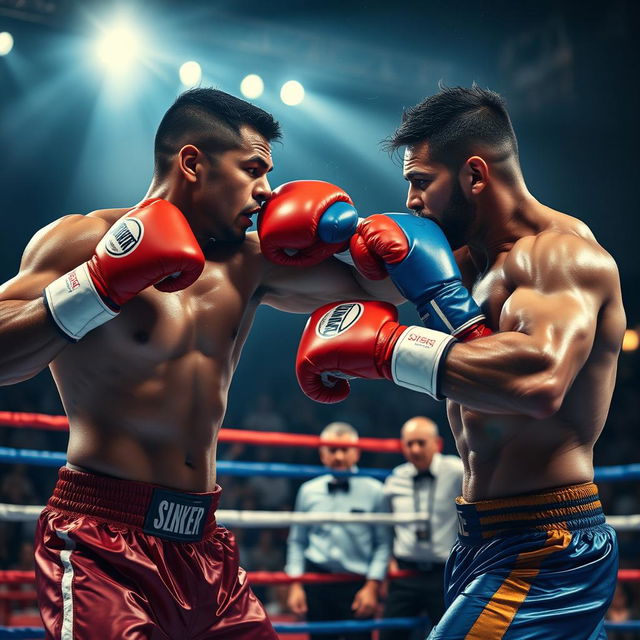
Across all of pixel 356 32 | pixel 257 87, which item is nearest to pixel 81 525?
pixel 257 87

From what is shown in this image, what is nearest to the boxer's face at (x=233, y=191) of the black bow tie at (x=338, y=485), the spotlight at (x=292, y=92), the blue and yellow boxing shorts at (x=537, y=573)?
the blue and yellow boxing shorts at (x=537, y=573)

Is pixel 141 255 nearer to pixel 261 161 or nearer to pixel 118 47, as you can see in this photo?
pixel 261 161

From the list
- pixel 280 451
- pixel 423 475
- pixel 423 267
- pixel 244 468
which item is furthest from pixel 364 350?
pixel 280 451

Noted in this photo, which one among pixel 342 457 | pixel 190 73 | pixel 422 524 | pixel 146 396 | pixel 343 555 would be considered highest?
pixel 190 73

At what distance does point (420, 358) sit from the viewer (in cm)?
152

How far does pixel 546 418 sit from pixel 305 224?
71 centimetres

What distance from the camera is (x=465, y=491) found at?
5.83 ft

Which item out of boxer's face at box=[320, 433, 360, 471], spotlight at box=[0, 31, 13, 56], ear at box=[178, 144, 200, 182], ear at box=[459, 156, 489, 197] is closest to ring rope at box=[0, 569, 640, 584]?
boxer's face at box=[320, 433, 360, 471]

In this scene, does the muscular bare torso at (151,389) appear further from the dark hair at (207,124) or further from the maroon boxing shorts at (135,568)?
the dark hair at (207,124)

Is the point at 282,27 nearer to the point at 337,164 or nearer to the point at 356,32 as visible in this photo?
the point at 356,32

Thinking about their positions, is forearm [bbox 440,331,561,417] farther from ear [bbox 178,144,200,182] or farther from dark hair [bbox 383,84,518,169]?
ear [bbox 178,144,200,182]

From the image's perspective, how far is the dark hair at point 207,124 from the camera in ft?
6.63

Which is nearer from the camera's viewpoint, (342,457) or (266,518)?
(266,518)

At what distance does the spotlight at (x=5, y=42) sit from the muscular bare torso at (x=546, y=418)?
525cm
